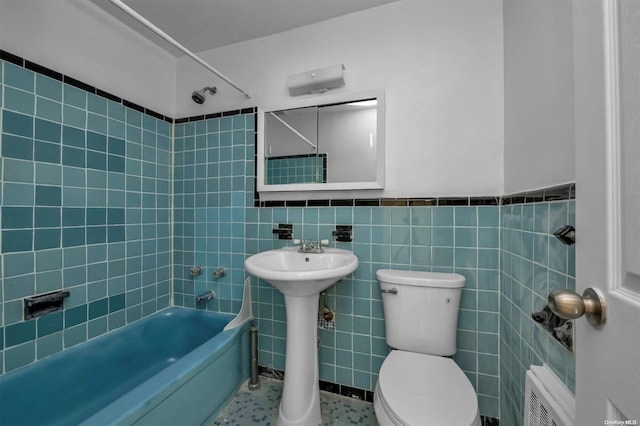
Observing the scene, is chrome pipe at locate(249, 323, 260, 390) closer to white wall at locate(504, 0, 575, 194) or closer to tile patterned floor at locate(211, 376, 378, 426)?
tile patterned floor at locate(211, 376, 378, 426)

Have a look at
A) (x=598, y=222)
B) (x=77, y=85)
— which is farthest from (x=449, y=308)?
(x=77, y=85)

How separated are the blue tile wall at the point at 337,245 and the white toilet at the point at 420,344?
0.48ft

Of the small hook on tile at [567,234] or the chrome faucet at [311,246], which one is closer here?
the small hook on tile at [567,234]

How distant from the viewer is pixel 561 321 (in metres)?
0.73

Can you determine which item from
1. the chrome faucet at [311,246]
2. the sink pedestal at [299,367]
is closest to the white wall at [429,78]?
the chrome faucet at [311,246]

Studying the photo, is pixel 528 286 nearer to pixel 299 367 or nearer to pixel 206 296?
pixel 299 367

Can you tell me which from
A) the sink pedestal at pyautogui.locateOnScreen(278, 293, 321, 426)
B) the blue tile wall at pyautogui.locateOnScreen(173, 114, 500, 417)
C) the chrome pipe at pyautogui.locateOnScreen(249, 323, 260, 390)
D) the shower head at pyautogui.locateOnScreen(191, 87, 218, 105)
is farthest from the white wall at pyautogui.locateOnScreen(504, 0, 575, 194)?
the shower head at pyautogui.locateOnScreen(191, 87, 218, 105)

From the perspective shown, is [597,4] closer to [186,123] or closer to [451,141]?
[451,141]

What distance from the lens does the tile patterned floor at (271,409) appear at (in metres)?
1.32

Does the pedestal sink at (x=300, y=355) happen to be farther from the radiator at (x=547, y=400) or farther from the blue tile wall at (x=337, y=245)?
the radiator at (x=547, y=400)

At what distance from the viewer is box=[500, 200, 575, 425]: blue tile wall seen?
74 cm

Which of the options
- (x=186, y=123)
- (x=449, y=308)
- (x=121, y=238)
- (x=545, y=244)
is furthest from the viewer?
(x=186, y=123)

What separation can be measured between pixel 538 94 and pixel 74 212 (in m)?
2.20

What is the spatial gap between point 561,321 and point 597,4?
77cm
